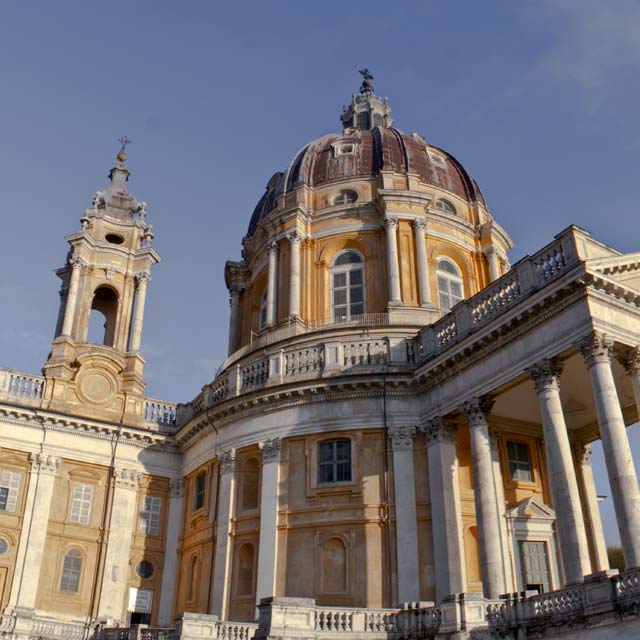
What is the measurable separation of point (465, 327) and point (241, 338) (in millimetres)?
14495

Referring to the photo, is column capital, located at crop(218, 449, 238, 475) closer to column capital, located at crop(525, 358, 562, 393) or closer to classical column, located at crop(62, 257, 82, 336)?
classical column, located at crop(62, 257, 82, 336)

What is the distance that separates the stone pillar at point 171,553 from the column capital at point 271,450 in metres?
5.77

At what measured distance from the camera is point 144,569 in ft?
94.2

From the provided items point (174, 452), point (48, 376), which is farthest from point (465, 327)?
point (48, 376)

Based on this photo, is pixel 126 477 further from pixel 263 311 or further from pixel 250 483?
pixel 263 311

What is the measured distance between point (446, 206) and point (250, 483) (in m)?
15.7

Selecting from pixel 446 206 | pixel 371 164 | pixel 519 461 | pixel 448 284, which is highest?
pixel 371 164

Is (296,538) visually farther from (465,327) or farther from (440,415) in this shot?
(465,327)

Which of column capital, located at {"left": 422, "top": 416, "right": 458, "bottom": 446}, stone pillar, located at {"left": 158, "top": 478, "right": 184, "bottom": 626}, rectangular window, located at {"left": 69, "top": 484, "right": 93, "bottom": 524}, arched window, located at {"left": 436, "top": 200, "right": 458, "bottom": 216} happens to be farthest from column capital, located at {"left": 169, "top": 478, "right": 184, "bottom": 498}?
arched window, located at {"left": 436, "top": 200, "right": 458, "bottom": 216}

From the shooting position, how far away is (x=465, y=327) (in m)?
23.4

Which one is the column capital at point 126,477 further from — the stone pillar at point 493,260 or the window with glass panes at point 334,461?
the stone pillar at point 493,260

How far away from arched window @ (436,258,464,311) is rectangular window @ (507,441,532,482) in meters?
7.96

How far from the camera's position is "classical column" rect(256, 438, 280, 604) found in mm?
23906

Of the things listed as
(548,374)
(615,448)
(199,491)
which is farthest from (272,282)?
(615,448)
